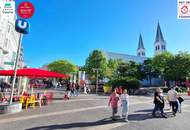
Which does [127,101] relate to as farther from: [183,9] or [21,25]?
[21,25]

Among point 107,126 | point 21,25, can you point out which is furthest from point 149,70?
point 107,126

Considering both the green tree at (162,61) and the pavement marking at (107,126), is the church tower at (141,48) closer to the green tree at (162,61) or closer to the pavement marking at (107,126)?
the green tree at (162,61)

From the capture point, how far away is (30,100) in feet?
52.1

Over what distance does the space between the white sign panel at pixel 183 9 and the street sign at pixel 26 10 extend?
8.05 metres

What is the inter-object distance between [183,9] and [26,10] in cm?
851

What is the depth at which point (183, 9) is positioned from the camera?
8.22 metres

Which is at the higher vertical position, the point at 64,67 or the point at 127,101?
the point at 64,67

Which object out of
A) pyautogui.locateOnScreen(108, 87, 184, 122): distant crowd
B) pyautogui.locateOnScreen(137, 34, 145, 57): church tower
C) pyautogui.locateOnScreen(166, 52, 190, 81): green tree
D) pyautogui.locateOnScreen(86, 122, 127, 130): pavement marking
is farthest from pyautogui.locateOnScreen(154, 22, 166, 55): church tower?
pyautogui.locateOnScreen(86, 122, 127, 130): pavement marking

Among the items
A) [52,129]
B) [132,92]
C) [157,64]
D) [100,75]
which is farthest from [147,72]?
[52,129]

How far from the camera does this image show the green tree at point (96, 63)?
60.4 m

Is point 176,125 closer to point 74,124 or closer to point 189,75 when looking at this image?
point 74,124

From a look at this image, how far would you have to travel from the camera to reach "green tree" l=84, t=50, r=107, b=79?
2378 inches

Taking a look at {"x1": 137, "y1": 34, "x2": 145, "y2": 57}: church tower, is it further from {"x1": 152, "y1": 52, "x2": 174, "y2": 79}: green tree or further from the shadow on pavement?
the shadow on pavement

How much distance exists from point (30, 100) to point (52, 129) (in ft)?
23.1
